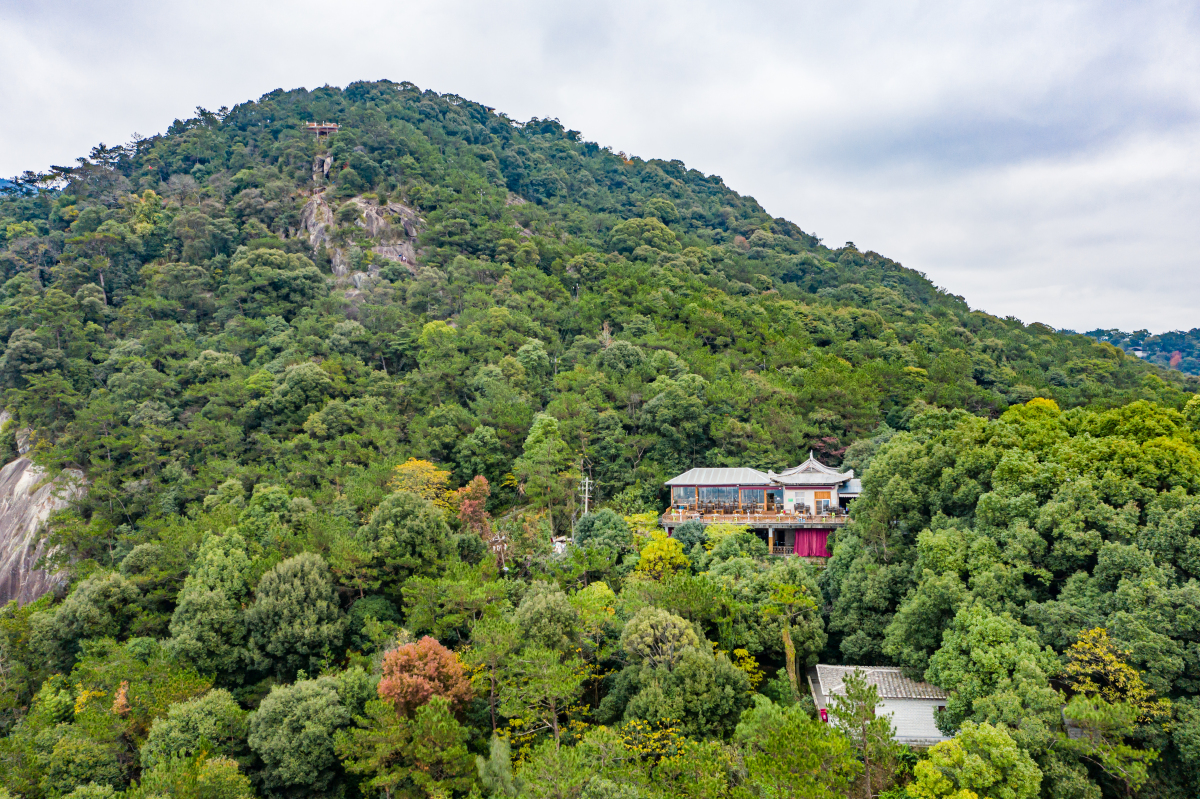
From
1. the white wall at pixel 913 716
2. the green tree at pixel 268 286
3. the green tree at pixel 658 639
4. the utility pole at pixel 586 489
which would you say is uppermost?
the green tree at pixel 268 286

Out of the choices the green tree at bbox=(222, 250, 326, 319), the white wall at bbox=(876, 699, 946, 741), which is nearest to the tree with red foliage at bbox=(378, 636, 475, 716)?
the white wall at bbox=(876, 699, 946, 741)

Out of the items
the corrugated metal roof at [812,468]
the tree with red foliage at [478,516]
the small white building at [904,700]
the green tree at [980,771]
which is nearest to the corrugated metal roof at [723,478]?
the corrugated metal roof at [812,468]

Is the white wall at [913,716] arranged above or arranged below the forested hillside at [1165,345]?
below

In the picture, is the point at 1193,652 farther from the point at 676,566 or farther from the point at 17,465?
the point at 17,465

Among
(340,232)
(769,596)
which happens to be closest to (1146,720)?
(769,596)

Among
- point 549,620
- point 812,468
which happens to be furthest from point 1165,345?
point 549,620

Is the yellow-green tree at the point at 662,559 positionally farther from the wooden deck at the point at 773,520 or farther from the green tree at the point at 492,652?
the green tree at the point at 492,652

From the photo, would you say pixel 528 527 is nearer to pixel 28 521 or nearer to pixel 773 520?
pixel 773 520

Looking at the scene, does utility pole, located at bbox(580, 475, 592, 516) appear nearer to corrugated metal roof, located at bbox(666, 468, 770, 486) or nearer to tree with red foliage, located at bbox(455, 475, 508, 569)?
corrugated metal roof, located at bbox(666, 468, 770, 486)

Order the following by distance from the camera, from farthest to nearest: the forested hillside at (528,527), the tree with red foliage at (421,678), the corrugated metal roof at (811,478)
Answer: the corrugated metal roof at (811,478) < the tree with red foliage at (421,678) < the forested hillside at (528,527)
